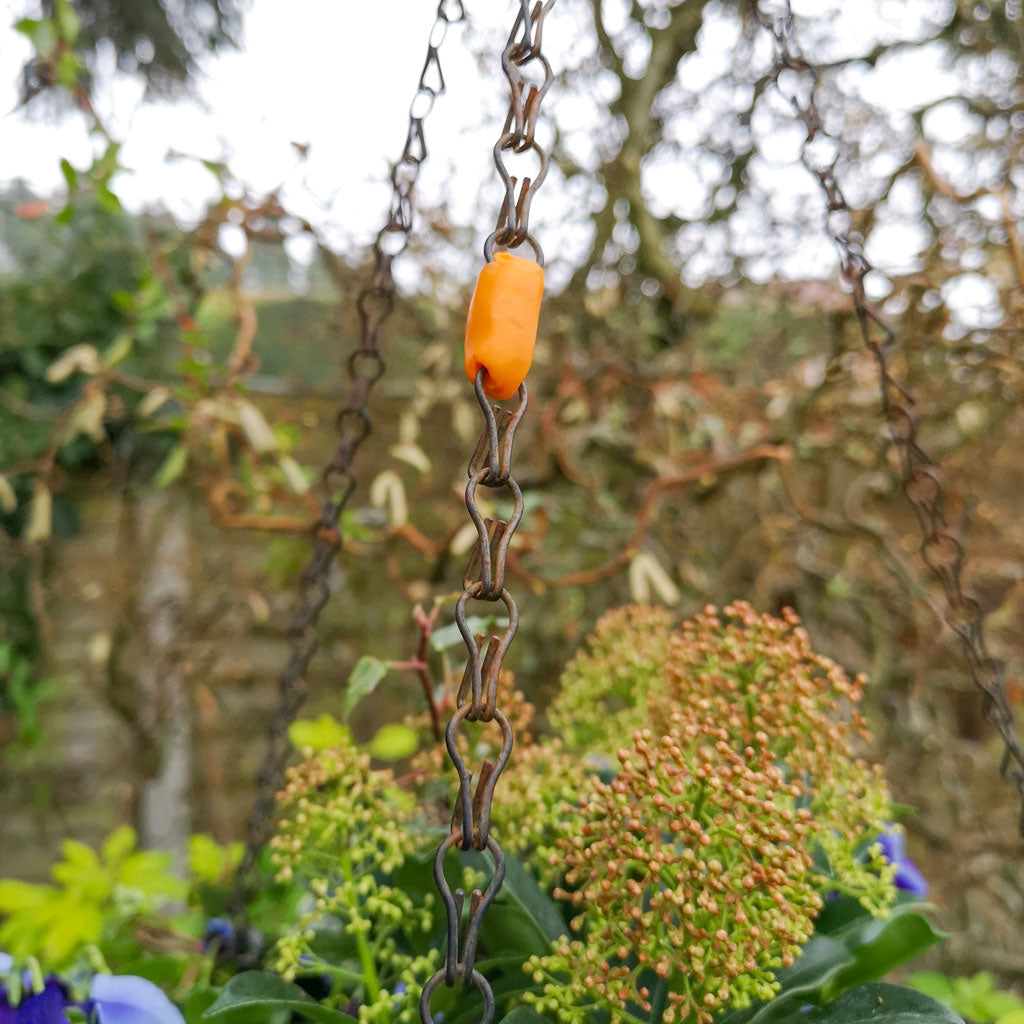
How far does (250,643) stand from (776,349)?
1720mm

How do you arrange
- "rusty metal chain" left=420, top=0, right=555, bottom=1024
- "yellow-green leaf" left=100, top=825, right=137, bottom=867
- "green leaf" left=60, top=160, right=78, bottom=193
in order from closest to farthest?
1. "rusty metal chain" left=420, top=0, right=555, bottom=1024
2. "yellow-green leaf" left=100, top=825, right=137, bottom=867
3. "green leaf" left=60, top=160, right=78, bottom=193

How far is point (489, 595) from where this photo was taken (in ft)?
1.03

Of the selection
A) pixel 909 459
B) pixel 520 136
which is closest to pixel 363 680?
pixel 520 136

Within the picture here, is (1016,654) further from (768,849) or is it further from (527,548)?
(768,849)

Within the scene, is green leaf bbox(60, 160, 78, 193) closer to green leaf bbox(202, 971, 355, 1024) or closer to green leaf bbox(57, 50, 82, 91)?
green leaf bbox(57, 50, 82, 91)

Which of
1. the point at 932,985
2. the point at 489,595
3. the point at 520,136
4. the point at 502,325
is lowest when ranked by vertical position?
the point at 932,985

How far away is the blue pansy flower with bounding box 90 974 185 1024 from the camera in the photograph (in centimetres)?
41

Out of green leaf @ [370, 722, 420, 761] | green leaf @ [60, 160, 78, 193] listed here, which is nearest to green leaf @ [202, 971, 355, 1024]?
green leaf @ [370, 722, 420, 761]

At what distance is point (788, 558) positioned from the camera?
64.1 inches

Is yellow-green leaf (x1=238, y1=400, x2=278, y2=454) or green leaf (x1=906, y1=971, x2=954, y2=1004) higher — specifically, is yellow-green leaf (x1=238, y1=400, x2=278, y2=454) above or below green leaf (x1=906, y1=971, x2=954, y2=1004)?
above

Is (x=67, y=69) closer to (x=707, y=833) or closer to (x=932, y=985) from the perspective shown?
(x=707, y=833)

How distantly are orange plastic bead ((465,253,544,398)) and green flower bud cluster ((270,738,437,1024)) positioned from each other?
0.28m

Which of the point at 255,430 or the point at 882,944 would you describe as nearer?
the point at 882,944

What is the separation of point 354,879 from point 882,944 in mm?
319
